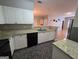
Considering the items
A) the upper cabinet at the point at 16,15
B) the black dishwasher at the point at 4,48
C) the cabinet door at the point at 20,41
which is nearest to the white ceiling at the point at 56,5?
the upper cabinet at the point at 16,15

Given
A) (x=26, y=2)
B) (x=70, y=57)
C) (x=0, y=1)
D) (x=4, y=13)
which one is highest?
(x=26, y=2)

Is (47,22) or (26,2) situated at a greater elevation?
(26,2)

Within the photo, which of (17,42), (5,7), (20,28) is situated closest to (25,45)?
(17,42)

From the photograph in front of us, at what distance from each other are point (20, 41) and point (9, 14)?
4.24 ft

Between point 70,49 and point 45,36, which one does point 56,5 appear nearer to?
point 45,36

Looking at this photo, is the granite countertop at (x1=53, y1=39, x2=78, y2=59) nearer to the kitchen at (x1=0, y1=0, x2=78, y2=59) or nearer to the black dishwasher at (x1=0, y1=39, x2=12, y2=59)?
the kitchen at (x1=0, y1=0, x2=78, y2=59)

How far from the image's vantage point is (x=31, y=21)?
3312 mm

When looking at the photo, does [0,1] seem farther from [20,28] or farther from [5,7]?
[20,28]

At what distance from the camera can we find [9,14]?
8.54 ft

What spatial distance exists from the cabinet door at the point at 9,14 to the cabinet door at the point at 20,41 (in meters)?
0.83

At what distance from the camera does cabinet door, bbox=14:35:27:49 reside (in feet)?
8.11

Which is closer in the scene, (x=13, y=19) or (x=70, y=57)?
(x=70, y=57)

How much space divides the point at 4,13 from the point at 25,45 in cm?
167

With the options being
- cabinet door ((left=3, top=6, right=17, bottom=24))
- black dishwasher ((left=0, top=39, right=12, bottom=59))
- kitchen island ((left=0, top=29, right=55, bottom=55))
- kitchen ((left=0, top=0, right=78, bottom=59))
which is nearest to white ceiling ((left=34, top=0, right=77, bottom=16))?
kitchen ((left=0, top=0, right=78, bottom=59))
